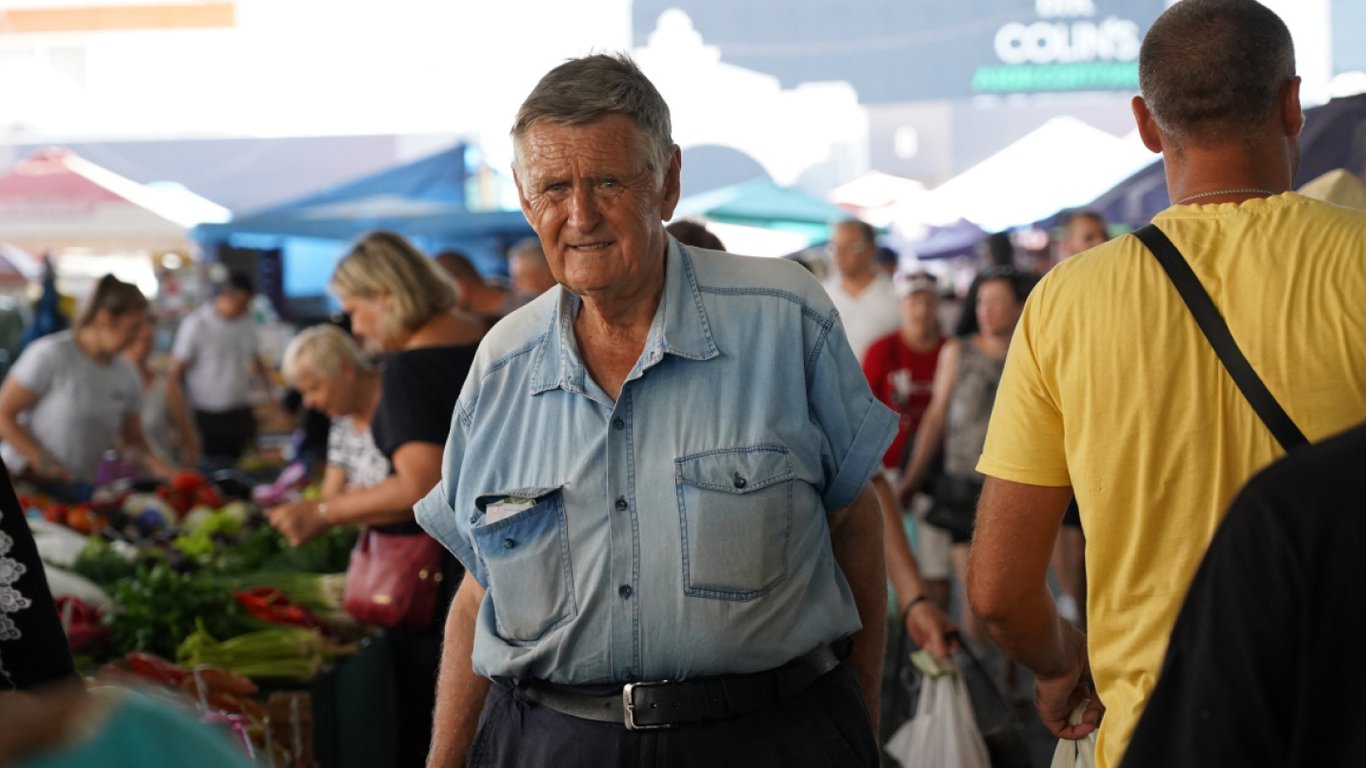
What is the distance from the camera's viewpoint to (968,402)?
20.7ft

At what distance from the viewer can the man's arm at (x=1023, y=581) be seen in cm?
222

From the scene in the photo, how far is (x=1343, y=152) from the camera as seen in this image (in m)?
4.54

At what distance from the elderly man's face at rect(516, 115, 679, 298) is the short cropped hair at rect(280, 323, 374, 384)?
300 centimetres

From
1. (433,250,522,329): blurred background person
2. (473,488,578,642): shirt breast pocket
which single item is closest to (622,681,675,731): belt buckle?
(473,488,578,642): shirt breast pocket

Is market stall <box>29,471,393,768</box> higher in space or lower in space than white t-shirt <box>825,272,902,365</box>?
lower

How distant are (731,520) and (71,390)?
19.7 ft

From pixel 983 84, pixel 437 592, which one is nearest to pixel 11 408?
pixel 437 592

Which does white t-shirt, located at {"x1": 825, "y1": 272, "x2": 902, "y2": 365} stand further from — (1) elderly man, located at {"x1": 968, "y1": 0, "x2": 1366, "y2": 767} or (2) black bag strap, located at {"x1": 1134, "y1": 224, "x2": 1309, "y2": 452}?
(2) black bag strap, located at {"x1": 1134, "y1": 224, "x2": 1309, "y2": 452}

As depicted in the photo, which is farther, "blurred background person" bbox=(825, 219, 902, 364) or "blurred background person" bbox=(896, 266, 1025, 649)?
"blurred background person" bbox=(825, 219, 902, 364)

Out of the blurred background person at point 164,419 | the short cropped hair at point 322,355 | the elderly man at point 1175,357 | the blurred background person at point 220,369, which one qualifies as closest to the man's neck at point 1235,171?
the elderly man at point 1175,357

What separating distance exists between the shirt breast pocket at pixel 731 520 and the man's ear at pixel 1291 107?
2.93 ft

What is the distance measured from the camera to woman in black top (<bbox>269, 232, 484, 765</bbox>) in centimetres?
405

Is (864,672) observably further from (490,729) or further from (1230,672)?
(1230,672)

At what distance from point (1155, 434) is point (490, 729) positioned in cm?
119
